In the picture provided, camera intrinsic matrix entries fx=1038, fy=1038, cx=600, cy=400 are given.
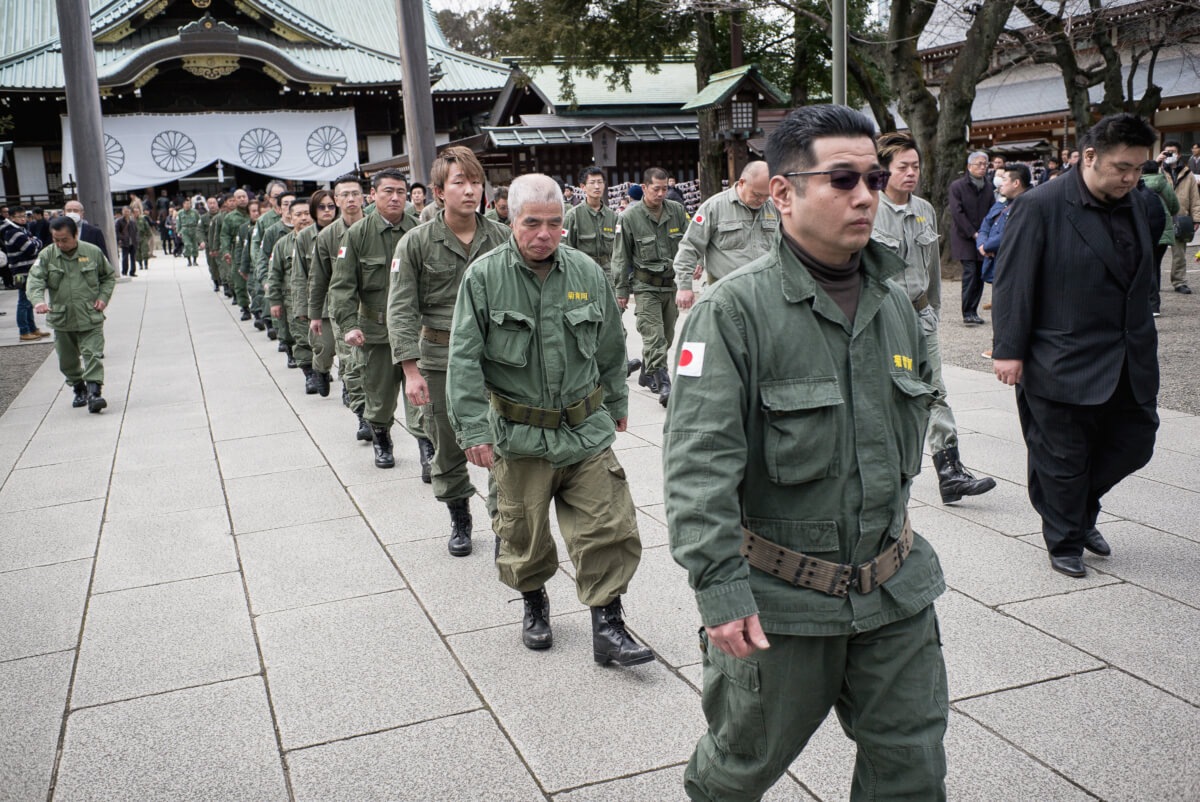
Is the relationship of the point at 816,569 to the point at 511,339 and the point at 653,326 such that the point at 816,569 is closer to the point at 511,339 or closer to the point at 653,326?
the point at 511,339

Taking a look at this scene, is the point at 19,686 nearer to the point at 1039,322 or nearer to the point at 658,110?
the point at 1039,322

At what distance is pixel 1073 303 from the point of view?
4.19m

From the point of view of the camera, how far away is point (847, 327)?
2.08 m

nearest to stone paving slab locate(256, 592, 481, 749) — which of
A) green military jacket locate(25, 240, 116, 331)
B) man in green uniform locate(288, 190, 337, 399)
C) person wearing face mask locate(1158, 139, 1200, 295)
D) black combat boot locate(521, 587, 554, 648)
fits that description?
black combat boot locate(521, 587, 554, 648)

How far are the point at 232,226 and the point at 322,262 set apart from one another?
1006 centimetres

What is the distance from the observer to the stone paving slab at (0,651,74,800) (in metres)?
3.10

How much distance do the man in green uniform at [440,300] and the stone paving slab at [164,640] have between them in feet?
3.49

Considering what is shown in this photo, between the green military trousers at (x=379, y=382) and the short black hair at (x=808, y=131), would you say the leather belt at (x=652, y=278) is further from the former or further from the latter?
the short black hair at (x=808, y=131)

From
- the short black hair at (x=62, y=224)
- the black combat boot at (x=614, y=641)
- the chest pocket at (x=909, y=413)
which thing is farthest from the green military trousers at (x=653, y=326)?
the chest pocket at (x=909, y=413)

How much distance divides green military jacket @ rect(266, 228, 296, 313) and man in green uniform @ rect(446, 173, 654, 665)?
7145 millimetres

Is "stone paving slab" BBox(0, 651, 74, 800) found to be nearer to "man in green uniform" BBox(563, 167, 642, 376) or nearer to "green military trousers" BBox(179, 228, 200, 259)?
"man in green uniform" BBox(563, 167, 642, 376)

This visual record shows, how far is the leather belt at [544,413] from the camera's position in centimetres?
366

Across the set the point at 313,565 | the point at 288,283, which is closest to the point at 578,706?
the point at 313,565

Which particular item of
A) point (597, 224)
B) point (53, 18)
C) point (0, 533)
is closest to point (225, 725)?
point (0, 533)
